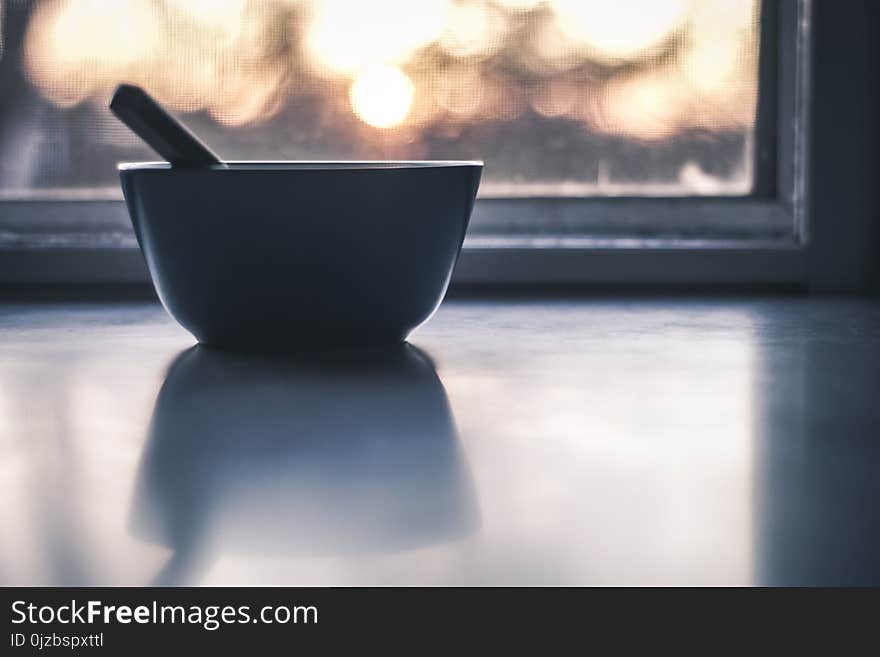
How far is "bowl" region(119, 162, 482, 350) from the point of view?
0.63 meters

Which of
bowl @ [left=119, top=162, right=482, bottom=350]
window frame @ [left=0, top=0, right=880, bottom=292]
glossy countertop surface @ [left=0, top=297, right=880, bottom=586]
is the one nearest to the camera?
glossy countertop surface @ [left=0, top=297, right=880, bottom=586]

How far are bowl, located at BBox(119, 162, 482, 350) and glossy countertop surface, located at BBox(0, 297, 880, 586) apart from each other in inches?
1.1

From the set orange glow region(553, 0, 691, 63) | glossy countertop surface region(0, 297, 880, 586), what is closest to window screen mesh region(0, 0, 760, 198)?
orange glow region(553, 0, 691, 63)

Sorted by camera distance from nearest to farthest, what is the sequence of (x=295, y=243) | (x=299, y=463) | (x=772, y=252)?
(x=299, y=463), (x=295, y=243), (x=772, y=252)

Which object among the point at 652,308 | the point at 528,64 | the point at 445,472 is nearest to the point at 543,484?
the point at 445,472

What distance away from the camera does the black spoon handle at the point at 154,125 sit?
2.12 feet

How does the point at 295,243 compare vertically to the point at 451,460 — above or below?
above

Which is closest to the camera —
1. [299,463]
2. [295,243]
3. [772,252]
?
[299,463]

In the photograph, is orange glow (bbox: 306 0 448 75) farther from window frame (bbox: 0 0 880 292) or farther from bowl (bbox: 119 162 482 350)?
bowl (bbox: 119 162 482 350)

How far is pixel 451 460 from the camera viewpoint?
0.43m

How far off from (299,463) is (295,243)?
24cm

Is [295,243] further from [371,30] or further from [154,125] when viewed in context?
[371,30]

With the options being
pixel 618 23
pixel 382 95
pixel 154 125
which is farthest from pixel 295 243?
pixel 618 23

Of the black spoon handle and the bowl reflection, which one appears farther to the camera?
the black spoon handle
